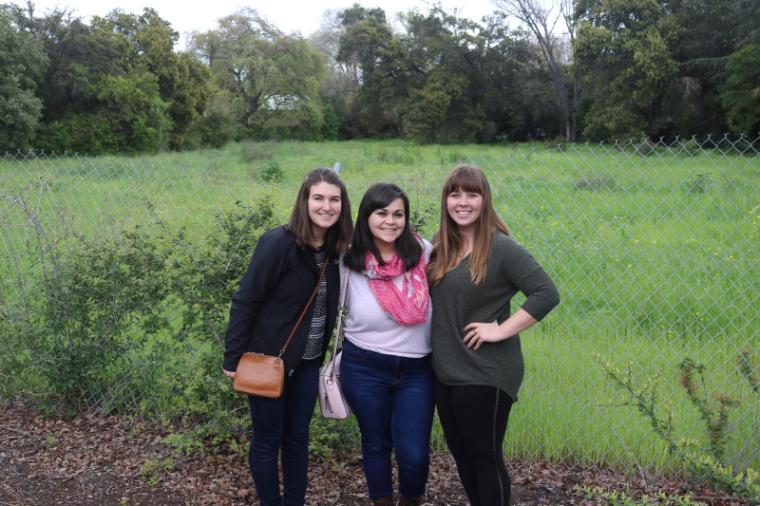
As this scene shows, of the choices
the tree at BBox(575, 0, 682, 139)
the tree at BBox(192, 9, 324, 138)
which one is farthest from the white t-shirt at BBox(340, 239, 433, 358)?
the tree at BBox(192, 9, 324, 138)

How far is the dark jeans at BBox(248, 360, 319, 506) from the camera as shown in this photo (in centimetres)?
293

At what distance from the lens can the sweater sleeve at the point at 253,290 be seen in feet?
9.07

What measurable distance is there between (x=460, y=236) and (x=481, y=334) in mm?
408

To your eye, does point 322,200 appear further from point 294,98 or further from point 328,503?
point 294,98

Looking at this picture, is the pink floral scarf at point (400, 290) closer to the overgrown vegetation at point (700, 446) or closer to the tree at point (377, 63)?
the overgrown vegetation at point (700, 446)

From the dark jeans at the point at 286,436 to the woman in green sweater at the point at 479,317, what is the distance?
1.99 feet

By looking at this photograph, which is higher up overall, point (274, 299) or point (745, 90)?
point (745, 90)

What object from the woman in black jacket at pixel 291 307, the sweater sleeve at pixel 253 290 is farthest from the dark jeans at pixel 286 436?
the sweater sleeve at pixel 253 290

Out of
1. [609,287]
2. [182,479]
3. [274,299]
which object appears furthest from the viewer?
[609,287]

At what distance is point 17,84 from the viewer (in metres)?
25.7

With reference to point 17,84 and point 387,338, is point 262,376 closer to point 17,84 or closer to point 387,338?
point 387,338

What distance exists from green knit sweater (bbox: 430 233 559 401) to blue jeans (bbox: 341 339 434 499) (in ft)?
0.47

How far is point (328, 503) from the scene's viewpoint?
3.54m

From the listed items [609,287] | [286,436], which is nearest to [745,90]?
[609,287]
